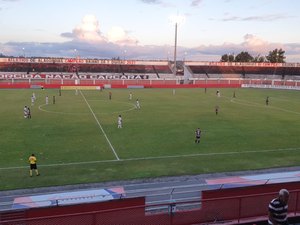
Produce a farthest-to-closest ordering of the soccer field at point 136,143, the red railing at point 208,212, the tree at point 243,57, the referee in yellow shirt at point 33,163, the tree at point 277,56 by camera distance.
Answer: the tree at point 243,57, the tree at point 277,56, the soccer field at point 136,143, the referee in yellow shirt at point 33,163, the red railing at point 208,212

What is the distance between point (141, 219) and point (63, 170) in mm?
10297

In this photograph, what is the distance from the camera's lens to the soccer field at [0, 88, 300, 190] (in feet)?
63.1

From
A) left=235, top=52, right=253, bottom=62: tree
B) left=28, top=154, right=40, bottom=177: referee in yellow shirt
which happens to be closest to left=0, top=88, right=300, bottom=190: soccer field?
left=28, top=154, right=40, bottom=177: referee in yellow shirt

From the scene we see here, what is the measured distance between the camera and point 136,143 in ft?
83.7

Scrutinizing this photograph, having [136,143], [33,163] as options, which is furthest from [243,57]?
[33,163]

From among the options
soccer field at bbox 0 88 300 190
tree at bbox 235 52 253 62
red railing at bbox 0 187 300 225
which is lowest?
soccer field at bbox 0 88 300 190

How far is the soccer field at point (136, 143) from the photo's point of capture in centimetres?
1923

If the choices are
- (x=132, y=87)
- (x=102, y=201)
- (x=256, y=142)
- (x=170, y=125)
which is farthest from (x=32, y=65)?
(x=102, y=201)

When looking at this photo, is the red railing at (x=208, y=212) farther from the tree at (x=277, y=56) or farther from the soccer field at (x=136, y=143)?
the tree at (x=277, y=56)

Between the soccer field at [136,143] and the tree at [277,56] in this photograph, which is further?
the tree at [277,56]

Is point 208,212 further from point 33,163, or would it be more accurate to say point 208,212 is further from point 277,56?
point 277,56

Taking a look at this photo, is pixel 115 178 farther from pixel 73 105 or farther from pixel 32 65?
pixel 32 65

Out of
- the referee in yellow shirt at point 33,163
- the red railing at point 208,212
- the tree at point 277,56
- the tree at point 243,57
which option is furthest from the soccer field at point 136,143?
the tree at point 243,57

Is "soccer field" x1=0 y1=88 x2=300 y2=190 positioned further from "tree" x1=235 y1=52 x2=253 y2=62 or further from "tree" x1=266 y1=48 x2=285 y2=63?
"tree" x1=235 y1=52 x2=253 y2=62
